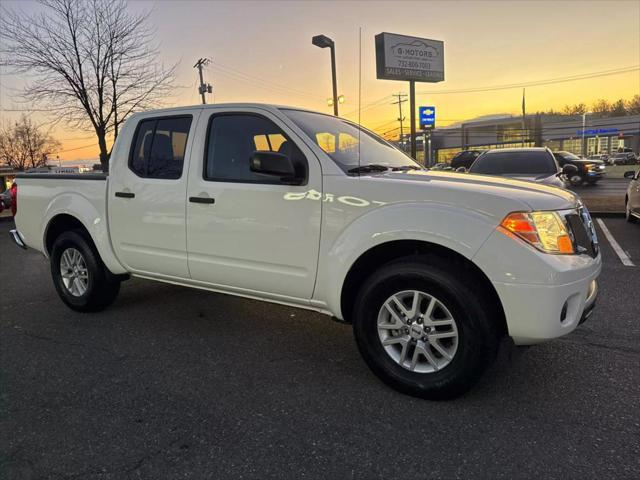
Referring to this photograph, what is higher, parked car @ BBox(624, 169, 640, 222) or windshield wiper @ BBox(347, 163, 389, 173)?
windshield wiper @ BBox(347, 163, 389, 173)

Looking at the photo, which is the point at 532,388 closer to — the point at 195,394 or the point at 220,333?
the point at 195,394

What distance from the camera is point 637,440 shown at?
2.40m

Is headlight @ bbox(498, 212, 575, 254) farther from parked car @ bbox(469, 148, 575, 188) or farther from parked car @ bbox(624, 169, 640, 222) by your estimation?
parked car @ bbox(624, 169, 640, 222)

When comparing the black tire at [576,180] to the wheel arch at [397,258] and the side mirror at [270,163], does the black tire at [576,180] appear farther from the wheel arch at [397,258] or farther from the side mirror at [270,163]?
the side mirror at [270,163]

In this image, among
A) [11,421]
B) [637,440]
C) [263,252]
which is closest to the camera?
[637,440]

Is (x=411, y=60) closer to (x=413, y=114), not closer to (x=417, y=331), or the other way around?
(x=413, y=114)

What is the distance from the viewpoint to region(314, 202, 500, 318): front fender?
265cm

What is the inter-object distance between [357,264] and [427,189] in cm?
65

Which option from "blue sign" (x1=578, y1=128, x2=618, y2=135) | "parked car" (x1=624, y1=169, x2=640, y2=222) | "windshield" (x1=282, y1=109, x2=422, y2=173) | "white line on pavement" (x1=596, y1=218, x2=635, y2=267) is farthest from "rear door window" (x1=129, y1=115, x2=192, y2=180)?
"blue sign" (x1=578, y1=128, x2=618, y2=135)

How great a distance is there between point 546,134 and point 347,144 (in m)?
89.7

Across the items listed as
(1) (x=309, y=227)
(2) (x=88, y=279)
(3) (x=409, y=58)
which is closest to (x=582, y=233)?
(1) (x=309, y=227)

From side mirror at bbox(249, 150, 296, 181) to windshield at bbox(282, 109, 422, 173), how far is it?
35 cm

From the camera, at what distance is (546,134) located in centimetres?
8219

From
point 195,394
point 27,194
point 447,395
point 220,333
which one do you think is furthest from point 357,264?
point 27,194
